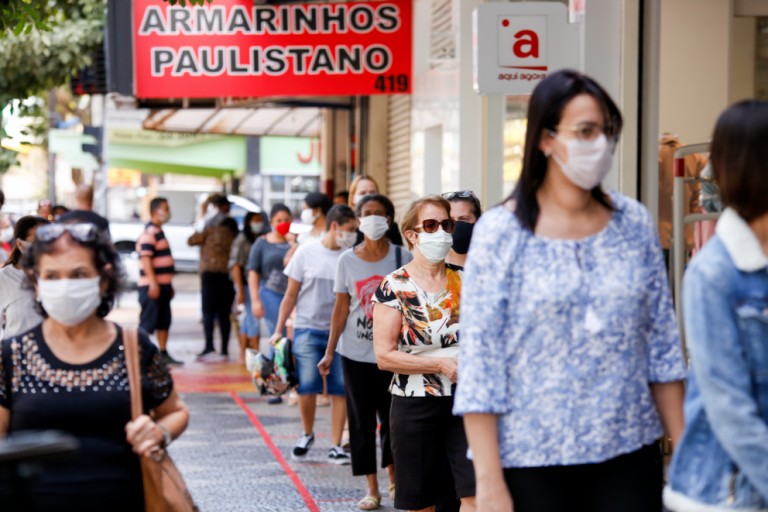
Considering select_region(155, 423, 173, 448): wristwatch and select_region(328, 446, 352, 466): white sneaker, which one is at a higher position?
select_region(155, 423, 173, 448): wristwatch

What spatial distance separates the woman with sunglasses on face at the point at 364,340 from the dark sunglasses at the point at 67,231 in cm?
417

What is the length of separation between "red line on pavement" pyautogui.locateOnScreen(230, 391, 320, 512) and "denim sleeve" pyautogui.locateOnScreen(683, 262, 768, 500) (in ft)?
17.5

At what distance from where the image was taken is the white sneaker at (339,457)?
389 inches

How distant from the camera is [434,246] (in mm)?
6348

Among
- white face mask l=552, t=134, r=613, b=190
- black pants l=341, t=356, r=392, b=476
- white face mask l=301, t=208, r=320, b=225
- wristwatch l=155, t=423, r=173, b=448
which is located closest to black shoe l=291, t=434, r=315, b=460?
black pants l=341, t=356, r=392, b=476

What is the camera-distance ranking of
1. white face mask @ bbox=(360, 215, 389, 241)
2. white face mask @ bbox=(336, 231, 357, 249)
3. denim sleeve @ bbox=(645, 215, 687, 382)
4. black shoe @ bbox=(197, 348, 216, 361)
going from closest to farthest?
1. denim sleeve @ bbox=(645, 215, 687, 382)
2. white face mask @ bbox=(360, 215, 389, 241)
3. white face mask @ bbox=(336, 231, 357, 249)
4. black shoe @ bbox=(197, 348, 216, 361)

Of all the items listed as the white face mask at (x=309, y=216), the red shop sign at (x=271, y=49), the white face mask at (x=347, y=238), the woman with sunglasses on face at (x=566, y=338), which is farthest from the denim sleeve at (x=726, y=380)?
the red shop sign at (x=271, y=49)

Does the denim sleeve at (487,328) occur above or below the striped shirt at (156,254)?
above

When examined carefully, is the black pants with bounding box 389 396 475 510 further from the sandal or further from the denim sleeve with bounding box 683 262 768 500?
the denim sleeve with bounding box 683 262 768 500

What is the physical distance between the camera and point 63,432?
4.00 metres

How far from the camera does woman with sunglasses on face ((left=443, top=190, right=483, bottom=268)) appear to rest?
22.4 feet

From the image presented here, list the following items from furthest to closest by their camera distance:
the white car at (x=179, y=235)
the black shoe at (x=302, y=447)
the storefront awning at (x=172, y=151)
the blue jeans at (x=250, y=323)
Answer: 1. the storefront awning at (x=172, y=151)
2. the white car at (x=179, y=235)
3. the blue jeans at (x=250, y=323)
4. the black shoe at (x=302, y=447)

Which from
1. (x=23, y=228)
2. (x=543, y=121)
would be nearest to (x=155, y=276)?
(x=23, y=228)

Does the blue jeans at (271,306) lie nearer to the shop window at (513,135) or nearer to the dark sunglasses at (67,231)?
the shop window at (513,135)
